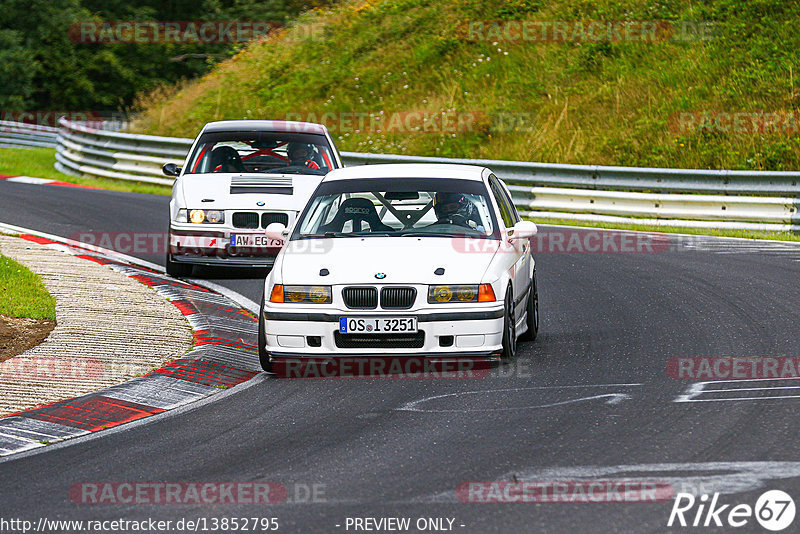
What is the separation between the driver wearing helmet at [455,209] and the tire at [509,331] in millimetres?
895

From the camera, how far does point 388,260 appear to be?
9195 mm

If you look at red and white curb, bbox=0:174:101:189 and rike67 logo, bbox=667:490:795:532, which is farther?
red and white curb, bbox=0:174:101:189

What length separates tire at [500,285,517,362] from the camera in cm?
926

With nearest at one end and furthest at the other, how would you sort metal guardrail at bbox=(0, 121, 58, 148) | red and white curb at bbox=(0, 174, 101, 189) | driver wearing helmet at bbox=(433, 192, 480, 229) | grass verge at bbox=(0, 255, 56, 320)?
driver wearing helmet at bbox=(433, 192, 480, 229) < grass verge at bbox=(0, 255, 56, 320) < red and white curb at bbox=(0, 174, 101, 189) < metal guardrail at bbox=(0, 121, 58, 148)

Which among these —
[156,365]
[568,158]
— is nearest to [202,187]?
[156,365]

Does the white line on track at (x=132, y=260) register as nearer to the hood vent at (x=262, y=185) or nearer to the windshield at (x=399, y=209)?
the hood vent at (x=262, y=185)

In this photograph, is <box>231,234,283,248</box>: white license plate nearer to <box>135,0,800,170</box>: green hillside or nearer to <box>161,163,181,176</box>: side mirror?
<box>161,163,181,176</box>: side mirror

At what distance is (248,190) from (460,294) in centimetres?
532

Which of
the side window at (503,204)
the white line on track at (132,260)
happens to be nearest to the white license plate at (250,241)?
the white line on track at (132,260)

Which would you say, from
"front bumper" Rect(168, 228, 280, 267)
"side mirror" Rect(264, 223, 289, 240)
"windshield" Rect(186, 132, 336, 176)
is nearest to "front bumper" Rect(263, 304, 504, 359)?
"side mirror" Rect(264, 223, 289, 240)

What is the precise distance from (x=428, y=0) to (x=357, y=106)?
5.67 meters

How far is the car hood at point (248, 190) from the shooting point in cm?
1361

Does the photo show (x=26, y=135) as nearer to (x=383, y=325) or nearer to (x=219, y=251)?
(x=219, y=251)

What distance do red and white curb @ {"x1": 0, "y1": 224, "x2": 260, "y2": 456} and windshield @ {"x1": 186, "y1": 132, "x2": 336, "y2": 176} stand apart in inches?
85.3
